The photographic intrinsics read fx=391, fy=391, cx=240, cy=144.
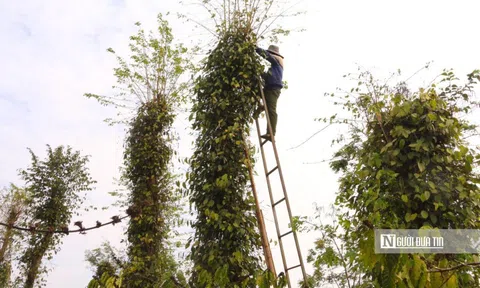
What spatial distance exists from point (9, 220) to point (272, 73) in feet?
42.3

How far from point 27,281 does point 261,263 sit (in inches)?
432

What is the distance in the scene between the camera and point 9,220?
13.8 metres

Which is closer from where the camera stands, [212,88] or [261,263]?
[261,263]

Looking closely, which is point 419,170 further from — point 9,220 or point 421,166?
point 9,220

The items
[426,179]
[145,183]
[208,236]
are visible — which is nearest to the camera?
[426,179]

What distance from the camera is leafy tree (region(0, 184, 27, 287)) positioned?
1339cm

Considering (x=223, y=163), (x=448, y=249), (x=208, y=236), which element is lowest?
(x=448, y=249)

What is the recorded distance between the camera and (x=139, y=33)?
→ 374 inches

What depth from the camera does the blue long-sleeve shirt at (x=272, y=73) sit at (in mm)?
4785

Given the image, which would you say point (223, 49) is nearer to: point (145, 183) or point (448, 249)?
point (448, 249)

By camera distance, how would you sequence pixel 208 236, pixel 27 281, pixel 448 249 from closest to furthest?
pixel 448 249 < pixel 208 236 < pixel 27 281

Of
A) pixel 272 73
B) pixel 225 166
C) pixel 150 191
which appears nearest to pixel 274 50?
pixel 272 73

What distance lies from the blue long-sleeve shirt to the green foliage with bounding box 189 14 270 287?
14cm

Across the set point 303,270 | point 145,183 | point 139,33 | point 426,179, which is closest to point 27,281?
point 145,183
